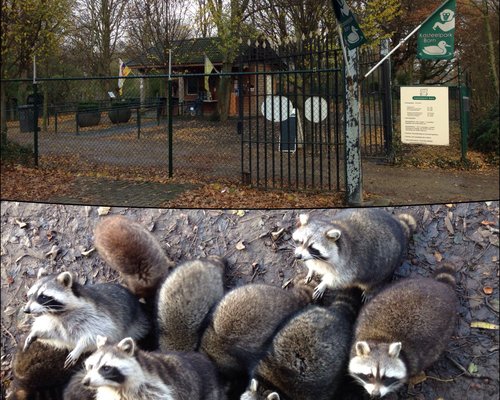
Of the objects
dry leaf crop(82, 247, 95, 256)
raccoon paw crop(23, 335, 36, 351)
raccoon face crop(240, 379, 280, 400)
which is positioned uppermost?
dry leaf crop(82, 247, 95, 256)

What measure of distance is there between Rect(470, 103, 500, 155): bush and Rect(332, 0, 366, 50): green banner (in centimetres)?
46

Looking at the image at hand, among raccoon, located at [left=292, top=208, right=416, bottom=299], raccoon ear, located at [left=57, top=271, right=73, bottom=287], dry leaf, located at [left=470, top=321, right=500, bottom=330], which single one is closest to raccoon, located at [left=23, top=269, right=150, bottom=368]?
raccoon ear, located at [left=57, top=271, right=73, bottom=287]

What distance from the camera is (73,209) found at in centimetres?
199

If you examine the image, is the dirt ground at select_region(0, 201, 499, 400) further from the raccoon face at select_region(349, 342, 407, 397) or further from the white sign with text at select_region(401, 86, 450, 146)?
the white sign with text at select_region(401, 86, 450, 146)

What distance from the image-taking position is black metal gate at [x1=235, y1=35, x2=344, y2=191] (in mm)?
1930

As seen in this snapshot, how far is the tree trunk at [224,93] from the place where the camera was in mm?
1914

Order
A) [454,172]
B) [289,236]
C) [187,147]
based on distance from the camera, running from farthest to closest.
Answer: [187,147], [289,236], [454,172]

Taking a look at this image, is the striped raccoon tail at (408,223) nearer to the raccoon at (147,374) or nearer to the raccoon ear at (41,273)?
the raccoon at (147,374)

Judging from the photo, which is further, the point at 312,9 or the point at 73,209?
the point at 73,209

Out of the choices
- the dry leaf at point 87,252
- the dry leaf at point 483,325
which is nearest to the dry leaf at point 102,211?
the dry leaf at point 87,252

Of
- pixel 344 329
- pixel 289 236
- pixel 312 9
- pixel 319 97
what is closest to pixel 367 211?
pixel 289 236

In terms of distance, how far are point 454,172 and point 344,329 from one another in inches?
23.7

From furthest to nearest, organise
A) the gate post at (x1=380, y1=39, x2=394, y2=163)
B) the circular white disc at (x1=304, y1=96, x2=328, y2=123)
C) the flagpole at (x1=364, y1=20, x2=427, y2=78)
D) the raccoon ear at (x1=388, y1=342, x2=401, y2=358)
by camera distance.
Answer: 1. the circular white disc at (x1=304, y1=96, x2=328, y2=123)
2. the gate post at (x1=380, y1=39, x2=394, y2=163)
3. the flagpole at (x1=364, y1=20, x2=427, y2=78)
4. the raccoon ear at (x1=388, y1=342, x2=401, y2=358)

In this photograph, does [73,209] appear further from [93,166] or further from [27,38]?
[27,38]
